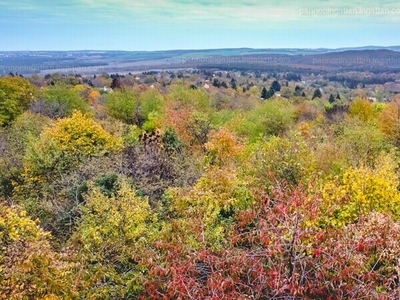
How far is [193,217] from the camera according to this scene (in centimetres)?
1608

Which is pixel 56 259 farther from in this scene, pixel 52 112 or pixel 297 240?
pixel 52 112

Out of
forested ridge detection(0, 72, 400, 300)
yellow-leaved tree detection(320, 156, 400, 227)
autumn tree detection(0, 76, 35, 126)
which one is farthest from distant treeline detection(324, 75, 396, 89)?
yellow-leaved tree detection(320, 156, 400, 227)

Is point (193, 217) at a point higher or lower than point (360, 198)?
lower

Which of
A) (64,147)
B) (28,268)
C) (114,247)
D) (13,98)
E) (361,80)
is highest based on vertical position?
(13,98)

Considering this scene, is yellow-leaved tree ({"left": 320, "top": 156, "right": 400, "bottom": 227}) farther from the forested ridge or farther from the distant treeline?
the distant treeline

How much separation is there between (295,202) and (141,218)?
20.6 feet

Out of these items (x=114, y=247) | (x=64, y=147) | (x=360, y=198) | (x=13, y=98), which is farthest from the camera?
(x=13, y=98)

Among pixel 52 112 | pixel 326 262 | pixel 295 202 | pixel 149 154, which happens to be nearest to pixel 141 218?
pixel 295 202

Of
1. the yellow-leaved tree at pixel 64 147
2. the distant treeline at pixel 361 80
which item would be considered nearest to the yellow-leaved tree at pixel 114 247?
the yellow-leaved tree at pixel 64 147

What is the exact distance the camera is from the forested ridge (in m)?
9.72

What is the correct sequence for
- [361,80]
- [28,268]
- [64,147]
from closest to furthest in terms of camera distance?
1. [28,268]
2. [64,147]
3. [361,80]

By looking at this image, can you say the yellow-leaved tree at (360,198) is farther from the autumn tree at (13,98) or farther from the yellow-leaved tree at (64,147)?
the autumn tree at (13,98)

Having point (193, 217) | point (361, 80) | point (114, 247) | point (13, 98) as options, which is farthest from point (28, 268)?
point (361, 80)

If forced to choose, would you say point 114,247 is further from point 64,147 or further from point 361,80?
point 361,80
